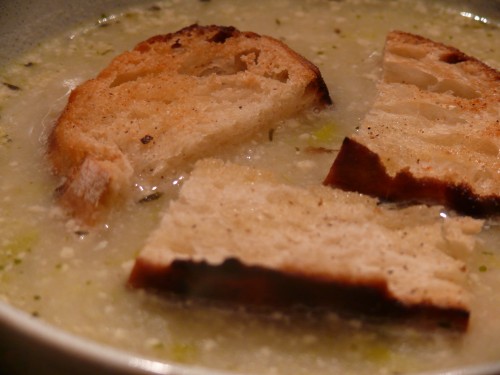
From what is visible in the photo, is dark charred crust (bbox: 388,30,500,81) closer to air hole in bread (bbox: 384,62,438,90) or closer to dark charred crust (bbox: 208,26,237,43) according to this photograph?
air hole in bread (bbox: 384,62,438,90)

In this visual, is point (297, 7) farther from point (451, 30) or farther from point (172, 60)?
point (172, 60)

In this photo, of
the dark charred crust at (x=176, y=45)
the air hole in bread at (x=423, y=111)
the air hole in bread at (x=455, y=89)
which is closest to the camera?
the air hole in bread at (x=423, y=111)

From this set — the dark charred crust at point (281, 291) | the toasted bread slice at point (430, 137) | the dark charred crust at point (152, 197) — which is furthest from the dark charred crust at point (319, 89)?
the dark charred crust at point (281, 291)

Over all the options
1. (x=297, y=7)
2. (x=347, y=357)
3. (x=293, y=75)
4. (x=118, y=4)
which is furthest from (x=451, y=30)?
(x=347, y=357)

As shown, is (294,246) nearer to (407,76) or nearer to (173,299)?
(173,299)

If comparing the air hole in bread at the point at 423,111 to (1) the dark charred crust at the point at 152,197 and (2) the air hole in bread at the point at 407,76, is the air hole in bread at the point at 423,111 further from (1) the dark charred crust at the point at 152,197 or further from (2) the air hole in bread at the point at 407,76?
(1) the dark charred crust at the point at 152,197

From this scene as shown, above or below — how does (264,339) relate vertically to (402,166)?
below

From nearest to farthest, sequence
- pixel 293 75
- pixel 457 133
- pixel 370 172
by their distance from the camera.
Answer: pixel 370 172, pixel 457 133, pixel 293 75

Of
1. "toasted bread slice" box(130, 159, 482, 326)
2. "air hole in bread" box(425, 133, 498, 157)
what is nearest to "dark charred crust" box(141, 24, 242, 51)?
"toasted bread slice" box(130, 159, 482, 326)
